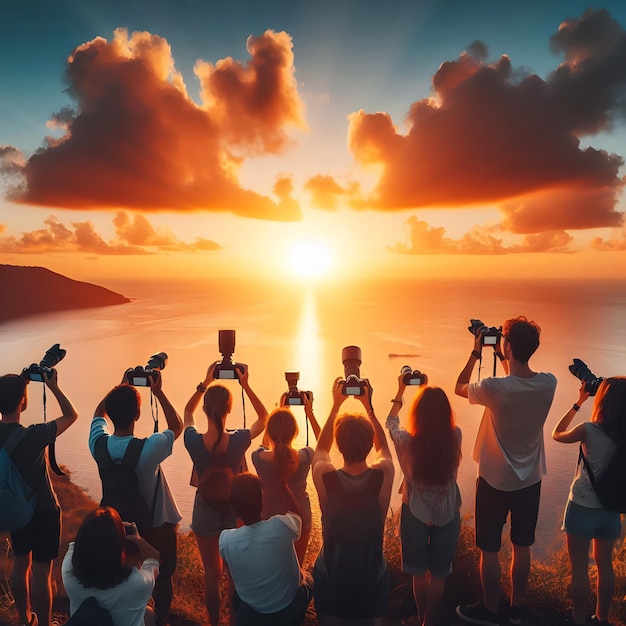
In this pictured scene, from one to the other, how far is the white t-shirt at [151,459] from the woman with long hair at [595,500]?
2.48 metres

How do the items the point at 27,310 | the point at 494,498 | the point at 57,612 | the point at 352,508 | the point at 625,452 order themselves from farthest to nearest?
the point at 27,310 → the point at 57,612 → the point at 494,498 → the point at 625,452 → the point at 352,508

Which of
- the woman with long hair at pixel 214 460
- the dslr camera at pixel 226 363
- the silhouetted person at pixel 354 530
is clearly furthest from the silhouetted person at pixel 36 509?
the silhouetted person at pixel 354 530

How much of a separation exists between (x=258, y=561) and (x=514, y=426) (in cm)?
183

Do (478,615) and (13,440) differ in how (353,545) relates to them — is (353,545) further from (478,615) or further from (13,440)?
(13,440)

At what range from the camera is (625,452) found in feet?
9.31

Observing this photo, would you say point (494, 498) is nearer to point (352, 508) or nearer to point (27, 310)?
point (352, 508)

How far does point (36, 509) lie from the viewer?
294cm

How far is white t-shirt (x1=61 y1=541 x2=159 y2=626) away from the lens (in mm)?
1951

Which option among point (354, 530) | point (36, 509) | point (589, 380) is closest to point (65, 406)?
point (36, 509)

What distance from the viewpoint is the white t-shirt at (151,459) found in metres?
2.68

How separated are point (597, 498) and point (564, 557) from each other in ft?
6.05

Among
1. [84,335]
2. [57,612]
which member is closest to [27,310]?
[84,335]

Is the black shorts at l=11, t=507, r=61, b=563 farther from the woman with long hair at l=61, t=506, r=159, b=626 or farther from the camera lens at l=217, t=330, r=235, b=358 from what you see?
the camera lens at l=217, t=330, r=235, b=358

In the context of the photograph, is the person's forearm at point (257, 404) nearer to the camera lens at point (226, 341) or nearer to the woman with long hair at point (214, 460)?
the woman with long hair at point (214, 460)
